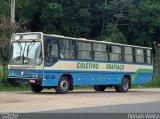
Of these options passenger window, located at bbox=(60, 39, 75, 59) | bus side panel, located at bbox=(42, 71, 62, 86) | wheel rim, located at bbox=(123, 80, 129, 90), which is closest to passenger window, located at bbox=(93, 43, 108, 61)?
passenger window, located at bbox=(60, 39, 75, 59)

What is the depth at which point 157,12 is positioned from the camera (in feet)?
165

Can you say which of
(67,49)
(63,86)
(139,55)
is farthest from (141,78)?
(63,86)

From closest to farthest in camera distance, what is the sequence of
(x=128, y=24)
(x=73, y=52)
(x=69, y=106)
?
(x=69, y=106)
(x=73, y=52)
(x=128, y=24)

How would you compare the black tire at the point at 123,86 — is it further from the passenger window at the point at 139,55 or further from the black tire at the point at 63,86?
the black tire at the point at 63,86

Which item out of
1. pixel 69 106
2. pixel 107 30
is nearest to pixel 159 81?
pixel 107 30

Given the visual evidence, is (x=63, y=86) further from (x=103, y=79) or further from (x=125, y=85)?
(x=125, y=85)

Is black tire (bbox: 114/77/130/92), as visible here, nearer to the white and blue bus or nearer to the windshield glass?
the white and blue bus

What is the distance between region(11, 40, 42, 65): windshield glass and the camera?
80.1 feet

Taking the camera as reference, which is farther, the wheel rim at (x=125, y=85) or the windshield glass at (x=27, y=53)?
the wheel rim at (x=125, y=85)

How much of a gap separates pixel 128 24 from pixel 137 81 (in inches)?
792

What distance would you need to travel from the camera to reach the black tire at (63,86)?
2527 cm

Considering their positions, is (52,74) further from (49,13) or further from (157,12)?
(157,12)

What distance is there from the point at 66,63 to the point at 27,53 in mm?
2302

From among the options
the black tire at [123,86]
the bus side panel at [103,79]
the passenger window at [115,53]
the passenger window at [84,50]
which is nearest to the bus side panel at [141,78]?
the black tire at [123,86]
